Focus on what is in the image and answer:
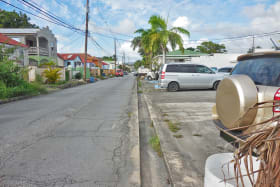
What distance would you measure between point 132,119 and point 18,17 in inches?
2240

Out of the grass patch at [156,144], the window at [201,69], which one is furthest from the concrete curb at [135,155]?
the window at [201,69]

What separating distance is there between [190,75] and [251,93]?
11.0m

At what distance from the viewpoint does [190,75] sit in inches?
527

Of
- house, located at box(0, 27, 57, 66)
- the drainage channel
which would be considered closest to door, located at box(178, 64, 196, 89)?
the drainage channel

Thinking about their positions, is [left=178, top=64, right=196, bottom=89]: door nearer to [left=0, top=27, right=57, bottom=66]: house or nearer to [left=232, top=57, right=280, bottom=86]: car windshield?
[left=232, top=57, right=280, bottom=86]: car windshield

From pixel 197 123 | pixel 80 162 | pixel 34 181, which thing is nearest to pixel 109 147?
pixel 80 162

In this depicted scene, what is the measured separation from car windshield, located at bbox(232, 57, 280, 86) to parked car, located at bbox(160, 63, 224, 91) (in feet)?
32.5

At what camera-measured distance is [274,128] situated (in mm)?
927

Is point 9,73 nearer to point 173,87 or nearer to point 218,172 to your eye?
point 173,87

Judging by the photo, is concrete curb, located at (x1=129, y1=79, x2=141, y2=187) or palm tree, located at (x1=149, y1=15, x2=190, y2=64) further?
palm tree, located at (x1=149, y1=15, x2=190, y2=64)

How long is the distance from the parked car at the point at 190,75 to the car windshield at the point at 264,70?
9.92 meters

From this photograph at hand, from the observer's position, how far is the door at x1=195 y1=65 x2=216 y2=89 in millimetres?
13328

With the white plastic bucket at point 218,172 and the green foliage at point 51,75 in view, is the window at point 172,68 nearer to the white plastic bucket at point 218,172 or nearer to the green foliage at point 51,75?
the green foliage at point 51,75

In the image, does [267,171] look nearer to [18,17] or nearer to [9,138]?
[9,138]
